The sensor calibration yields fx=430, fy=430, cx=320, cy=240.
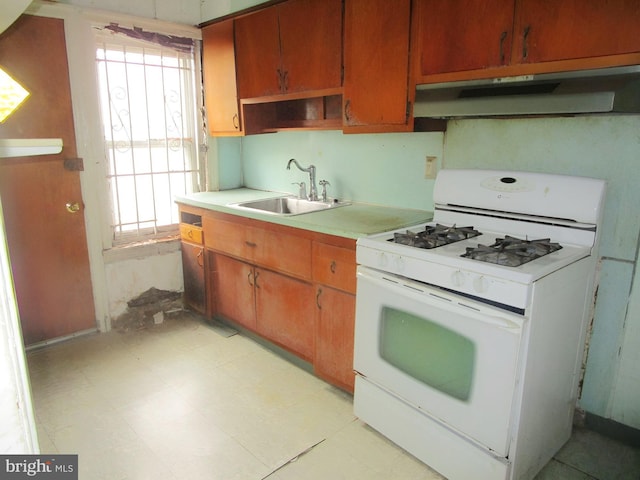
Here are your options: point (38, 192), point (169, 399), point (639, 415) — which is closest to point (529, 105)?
point (639, 415)

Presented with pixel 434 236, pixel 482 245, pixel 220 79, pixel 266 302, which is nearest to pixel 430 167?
pixel 434 236

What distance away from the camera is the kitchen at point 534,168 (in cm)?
181

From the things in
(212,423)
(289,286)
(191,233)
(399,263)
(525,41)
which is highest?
(525,41)

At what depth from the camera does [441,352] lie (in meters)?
1.63

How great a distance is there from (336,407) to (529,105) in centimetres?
164

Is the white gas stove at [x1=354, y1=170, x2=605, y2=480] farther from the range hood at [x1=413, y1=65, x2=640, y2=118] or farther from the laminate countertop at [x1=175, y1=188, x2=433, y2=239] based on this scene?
the range hood at [x1=413, y1=65, x2=640, y2=118]

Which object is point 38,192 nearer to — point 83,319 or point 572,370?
point 83,319

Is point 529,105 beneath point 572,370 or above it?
above

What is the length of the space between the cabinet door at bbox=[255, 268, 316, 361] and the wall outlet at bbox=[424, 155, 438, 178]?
91cm

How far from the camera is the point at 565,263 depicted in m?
1.54

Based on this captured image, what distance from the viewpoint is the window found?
9.70 feet

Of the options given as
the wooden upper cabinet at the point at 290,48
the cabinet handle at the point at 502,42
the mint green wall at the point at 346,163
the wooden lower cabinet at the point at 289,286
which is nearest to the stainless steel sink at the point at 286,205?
the mint green wall at the point at 346,163

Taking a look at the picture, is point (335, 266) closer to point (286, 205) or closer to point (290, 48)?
point (286, 205)

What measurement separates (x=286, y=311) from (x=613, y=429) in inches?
66.6
